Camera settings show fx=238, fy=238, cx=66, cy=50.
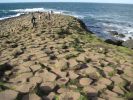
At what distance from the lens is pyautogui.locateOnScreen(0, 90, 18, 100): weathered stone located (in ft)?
13.8

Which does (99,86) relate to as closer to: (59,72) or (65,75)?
(65,75)

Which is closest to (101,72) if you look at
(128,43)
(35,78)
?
(35,78)

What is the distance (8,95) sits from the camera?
430cm

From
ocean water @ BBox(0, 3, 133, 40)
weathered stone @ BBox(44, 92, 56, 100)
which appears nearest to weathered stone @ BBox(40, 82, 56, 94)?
weathered stone @ BBox(44, 92, 56, 100)

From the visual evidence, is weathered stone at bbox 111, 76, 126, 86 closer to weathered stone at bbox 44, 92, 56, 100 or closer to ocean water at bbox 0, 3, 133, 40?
weathered stone at bbox 44, 92, 56, 100

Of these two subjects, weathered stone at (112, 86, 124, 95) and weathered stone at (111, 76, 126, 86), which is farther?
weathered stone at (111, 76, 126, 86)

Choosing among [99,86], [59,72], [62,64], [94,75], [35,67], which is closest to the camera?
[99,86]

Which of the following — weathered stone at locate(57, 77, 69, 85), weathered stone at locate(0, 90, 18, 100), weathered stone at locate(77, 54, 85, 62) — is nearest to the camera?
weathered stone at locate(0, 90, 18, 100)

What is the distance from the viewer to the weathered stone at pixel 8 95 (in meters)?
4.19

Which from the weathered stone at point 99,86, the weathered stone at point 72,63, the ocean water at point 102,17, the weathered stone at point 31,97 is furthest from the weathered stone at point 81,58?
the ocean water at point 102,17

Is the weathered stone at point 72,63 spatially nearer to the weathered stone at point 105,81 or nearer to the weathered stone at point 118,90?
the weathered stone at point 105,81

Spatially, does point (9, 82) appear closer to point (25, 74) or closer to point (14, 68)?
point (25, 74)

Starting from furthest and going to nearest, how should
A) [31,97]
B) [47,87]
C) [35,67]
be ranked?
[35,67] → [47,87] → [31,97]

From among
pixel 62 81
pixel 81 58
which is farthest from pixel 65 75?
pixel 81 58
